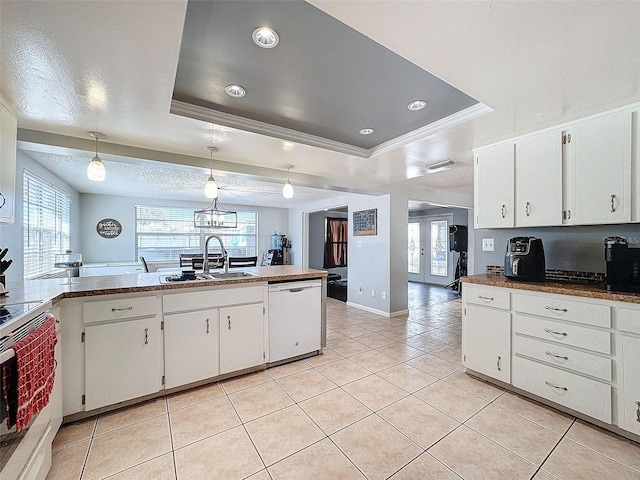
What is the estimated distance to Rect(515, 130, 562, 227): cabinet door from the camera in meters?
2.21

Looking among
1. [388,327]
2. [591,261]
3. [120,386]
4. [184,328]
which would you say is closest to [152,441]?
[120,386]

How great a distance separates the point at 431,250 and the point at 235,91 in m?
7.68

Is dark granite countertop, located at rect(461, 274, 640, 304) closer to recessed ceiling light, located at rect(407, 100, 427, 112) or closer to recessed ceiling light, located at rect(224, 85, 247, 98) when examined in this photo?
recessed ceiling light, located at rect(407, 100, 427, 112)

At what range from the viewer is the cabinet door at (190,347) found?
220 cm

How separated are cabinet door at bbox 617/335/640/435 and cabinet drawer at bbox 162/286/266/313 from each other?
103 inches

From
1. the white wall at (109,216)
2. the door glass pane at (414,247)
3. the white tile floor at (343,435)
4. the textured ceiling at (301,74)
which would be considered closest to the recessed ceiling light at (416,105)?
the textured ceiling at (301,74)

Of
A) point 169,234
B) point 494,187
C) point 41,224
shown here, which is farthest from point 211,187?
point 169,234

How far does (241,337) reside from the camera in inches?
99.3

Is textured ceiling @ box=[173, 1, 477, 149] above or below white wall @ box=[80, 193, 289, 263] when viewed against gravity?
above

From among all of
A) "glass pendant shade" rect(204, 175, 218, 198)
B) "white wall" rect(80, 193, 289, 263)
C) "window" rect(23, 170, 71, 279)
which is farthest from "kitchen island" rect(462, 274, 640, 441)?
"white wall" rect(80, 193, 289, 263)

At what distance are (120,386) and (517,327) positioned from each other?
10.1 ft

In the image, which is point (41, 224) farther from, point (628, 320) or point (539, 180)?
point (628, 320)

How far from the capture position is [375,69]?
5.45 feet

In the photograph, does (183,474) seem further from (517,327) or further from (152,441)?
(517,327)
